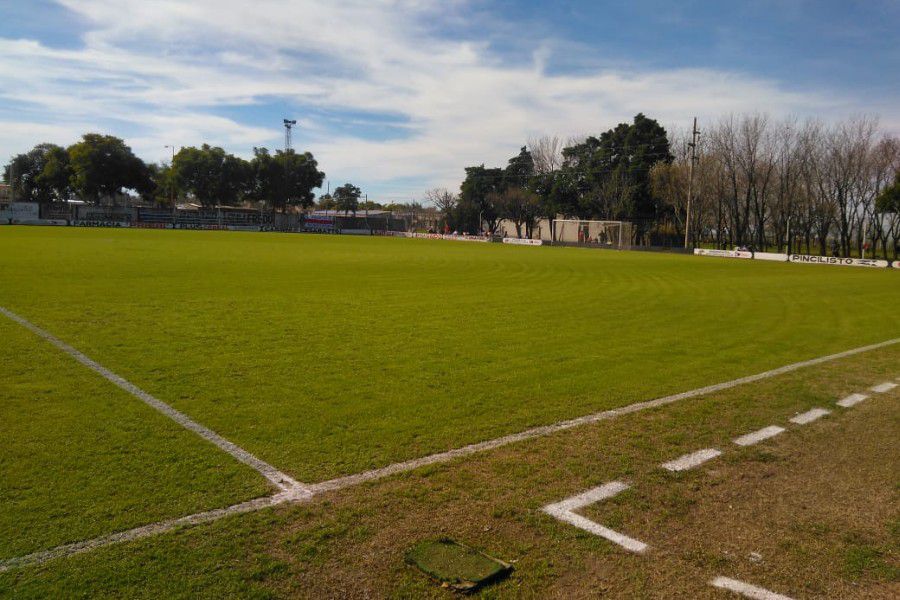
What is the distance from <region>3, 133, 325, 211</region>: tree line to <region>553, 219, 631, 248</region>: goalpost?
44903 mm

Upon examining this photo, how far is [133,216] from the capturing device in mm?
85312

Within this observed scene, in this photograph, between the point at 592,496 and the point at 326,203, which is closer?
the point at 592,496

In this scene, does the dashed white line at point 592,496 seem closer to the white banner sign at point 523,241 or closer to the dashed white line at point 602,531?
the dashed white line at point 602,531

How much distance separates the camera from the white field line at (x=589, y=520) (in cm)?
361

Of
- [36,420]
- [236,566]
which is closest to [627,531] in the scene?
[236,566]

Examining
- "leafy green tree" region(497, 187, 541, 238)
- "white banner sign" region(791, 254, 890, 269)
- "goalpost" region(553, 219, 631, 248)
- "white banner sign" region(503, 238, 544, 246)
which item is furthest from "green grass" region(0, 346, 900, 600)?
"leafy green tree" region(497, 187, 541, 238)

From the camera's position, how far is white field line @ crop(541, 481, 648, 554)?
3607mm

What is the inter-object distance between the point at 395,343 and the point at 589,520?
5626 mm

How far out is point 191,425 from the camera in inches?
208

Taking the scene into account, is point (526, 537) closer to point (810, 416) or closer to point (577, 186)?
point (810, 416)

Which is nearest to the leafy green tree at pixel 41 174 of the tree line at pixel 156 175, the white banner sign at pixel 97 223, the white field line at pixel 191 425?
the tree line at pixel 156 175

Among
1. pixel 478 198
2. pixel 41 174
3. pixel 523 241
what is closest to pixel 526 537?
pixel 523 241

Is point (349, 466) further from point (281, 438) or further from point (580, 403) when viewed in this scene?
point (580, 403)

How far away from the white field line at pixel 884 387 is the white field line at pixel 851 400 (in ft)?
1.42
